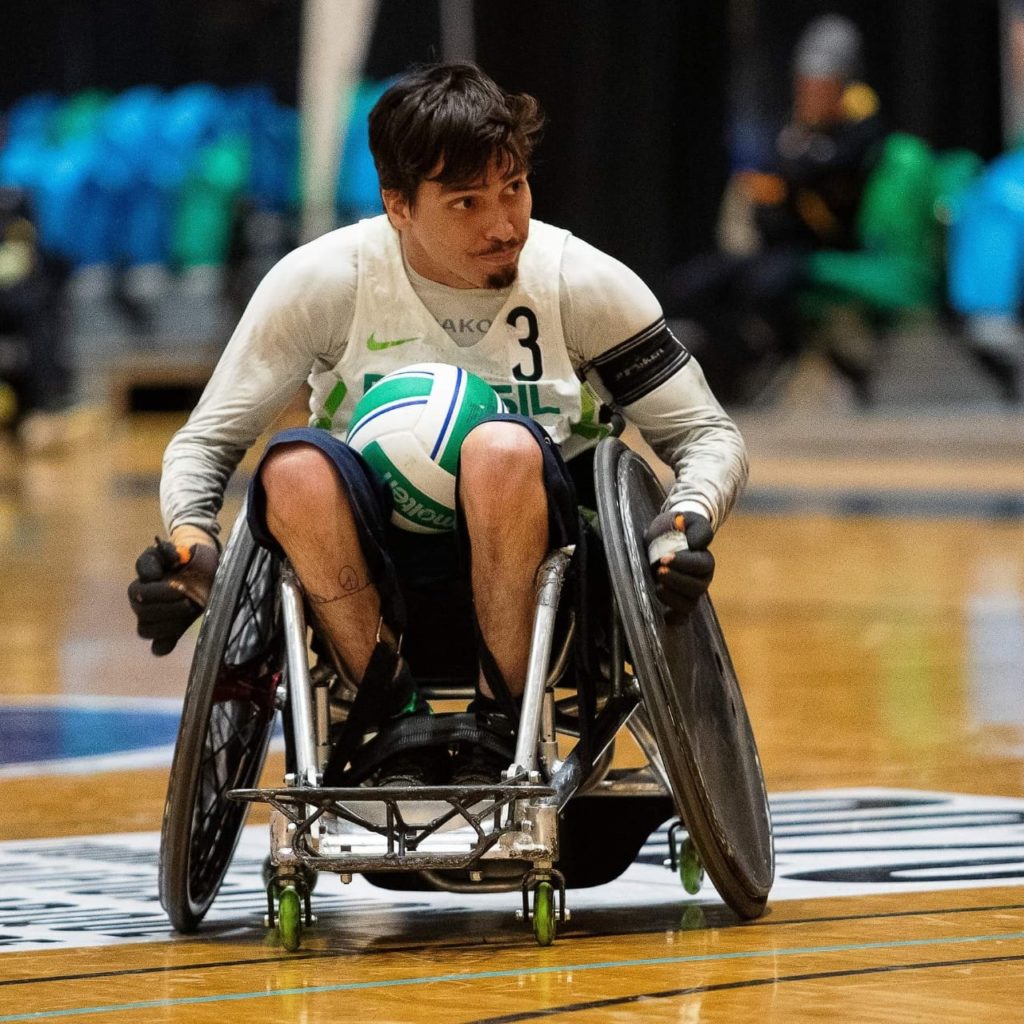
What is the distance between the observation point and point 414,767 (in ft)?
12.2

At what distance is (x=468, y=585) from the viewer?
3.80 meters

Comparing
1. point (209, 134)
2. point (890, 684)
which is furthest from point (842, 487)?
point (209, 134)

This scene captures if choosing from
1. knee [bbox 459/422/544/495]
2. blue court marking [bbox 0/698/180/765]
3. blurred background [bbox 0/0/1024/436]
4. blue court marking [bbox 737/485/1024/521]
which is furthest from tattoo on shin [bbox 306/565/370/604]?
blurred background [bbox 0/0/1024/436]

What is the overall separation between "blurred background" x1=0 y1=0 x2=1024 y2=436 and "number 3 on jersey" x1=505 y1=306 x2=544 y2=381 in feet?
38.3

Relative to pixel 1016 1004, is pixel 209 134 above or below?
above

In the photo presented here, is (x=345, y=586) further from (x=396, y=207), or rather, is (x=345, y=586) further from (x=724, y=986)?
(x=724, y=986)

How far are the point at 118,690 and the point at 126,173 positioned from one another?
16257 mm

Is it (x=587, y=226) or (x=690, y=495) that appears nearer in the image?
(x=690, y=495)

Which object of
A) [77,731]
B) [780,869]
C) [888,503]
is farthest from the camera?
[888,503]

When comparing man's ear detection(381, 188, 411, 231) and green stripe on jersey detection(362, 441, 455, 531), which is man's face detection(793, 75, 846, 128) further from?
green stripe on jersey detection(362, 441, 455, 531)

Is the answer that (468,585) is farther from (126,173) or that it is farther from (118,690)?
(126,173)

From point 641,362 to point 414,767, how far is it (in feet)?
2.51

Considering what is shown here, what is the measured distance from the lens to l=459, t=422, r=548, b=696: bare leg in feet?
12.0

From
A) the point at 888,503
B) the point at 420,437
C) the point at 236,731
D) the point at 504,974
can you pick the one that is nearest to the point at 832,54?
the point at 888,503
